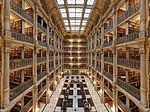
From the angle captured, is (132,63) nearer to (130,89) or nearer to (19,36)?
(130,89)

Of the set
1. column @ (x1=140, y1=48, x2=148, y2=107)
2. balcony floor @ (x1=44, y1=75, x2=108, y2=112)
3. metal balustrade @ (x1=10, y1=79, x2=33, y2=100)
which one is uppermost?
column @ (x1=140, y1=48, x2=148, y2=107)

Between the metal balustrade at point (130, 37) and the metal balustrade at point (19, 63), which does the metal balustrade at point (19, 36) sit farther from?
the metal balustrade at point (130, 37)

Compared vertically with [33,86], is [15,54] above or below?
above

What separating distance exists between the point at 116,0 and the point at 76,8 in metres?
8.39

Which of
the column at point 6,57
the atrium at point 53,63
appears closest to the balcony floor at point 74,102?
the atrium at point 53,63

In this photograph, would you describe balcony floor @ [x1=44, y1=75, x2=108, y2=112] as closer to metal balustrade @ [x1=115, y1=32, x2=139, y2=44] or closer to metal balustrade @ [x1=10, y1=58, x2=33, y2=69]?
metal balustrade @ [x1=10, y1=58, x2=33, y2=69]

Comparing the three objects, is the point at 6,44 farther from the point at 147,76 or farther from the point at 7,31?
the point at 147,76

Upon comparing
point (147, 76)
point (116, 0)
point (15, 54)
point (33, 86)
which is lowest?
point (33, 86)

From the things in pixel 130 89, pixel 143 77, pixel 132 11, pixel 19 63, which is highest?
pixel 132 11

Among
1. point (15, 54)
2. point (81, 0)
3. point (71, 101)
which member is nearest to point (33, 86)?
point (15, 54)

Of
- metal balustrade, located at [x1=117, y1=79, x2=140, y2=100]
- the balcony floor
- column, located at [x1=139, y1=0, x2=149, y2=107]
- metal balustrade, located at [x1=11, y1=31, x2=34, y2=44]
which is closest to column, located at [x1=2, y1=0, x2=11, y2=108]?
metal balustrade, located at [x1=11, y1=31, x2=34, y2=44]

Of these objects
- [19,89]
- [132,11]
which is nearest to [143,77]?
[132,11]

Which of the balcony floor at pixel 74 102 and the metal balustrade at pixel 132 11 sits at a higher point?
the metal balustrade at pixel 132 11

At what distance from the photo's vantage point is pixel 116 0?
548 inches
